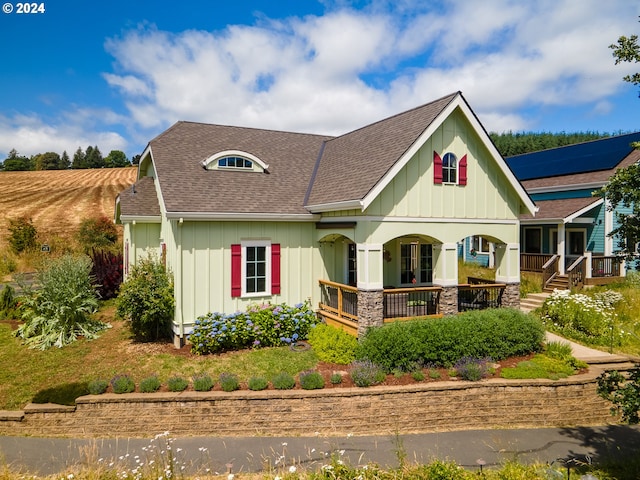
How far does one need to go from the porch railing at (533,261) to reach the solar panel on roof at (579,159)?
7082mm

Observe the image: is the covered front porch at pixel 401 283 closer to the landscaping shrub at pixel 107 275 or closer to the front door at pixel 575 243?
the front door at pixel 575 243

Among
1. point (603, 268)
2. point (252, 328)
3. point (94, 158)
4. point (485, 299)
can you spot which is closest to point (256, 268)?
point (252, 328)

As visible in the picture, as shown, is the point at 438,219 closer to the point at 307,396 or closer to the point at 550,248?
the point at 307,396

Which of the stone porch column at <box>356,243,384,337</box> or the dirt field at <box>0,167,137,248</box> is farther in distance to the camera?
the dirt field at <box>0,167,137,248</box>

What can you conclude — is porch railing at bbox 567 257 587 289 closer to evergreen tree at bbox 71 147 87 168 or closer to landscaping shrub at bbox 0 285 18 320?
landscaping shrub at bbox 0 285 18 320

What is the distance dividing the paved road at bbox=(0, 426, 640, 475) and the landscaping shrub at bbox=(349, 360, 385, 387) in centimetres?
116

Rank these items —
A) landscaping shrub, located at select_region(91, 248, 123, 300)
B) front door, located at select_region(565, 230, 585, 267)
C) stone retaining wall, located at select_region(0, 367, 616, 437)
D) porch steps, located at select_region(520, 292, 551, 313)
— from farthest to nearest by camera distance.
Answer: front door, located at select_region(565, 230, 585, 267) < landscaping shrub, located at select_region(91, 248, 123, 300) < porch steps, located at select_region(520, 292, 551, 313) < stone retaining wall, located at select_region(0, 367, 616, 437)

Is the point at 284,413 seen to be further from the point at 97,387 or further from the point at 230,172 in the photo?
the point at 230,172

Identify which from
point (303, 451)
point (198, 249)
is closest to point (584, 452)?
point (303, 451)

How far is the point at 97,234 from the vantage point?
3353cm

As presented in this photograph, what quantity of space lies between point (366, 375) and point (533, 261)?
15045 mm

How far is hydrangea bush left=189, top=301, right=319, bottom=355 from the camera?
11578 millimetres

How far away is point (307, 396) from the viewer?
28.2ft

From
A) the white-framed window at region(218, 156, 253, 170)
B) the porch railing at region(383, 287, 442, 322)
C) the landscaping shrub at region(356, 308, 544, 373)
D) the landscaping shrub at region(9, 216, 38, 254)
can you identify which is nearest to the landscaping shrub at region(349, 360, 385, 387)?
the landscaping shrub at region(356, 308, 544, 373)
